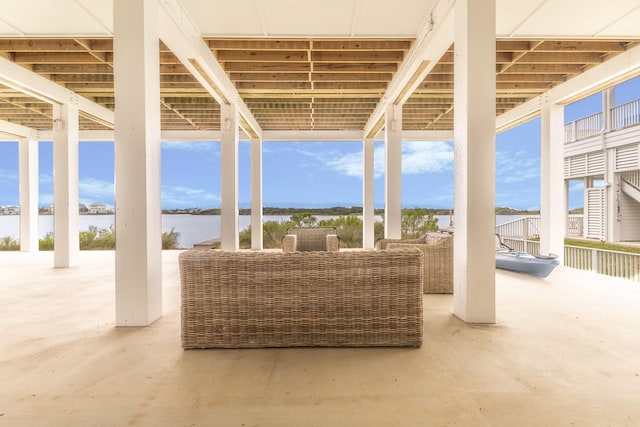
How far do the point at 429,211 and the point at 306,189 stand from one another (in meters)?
14.6

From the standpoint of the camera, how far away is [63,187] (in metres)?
5.86

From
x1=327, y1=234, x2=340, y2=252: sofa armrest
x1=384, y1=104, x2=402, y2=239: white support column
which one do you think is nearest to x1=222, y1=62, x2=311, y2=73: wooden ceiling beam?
x1=384, y1=104, x2=402, y2=239: white support column

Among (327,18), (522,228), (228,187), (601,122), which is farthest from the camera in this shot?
(601,122)

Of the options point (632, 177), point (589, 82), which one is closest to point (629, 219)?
point (632, 177)

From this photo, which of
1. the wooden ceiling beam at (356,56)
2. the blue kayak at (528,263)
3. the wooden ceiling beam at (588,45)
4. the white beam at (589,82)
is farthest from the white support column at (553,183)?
the wooden ceiling beam at (356,56)

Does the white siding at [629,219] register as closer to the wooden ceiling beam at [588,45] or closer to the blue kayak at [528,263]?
the blue kayak at [528,263]

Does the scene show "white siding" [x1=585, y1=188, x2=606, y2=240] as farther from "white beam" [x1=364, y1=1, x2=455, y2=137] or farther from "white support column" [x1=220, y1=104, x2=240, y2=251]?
"white support column" [x1=220, y1=104, x2=240, y2=251]

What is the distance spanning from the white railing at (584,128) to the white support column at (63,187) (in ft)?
46.2

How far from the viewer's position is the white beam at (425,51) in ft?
11.1

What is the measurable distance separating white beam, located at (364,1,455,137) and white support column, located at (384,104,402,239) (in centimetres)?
36

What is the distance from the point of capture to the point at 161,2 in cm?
315

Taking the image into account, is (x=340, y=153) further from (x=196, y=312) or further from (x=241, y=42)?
(x=196, y=312)

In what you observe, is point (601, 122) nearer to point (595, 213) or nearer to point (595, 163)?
point (595, 163)

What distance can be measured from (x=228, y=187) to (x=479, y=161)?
4384 mm
